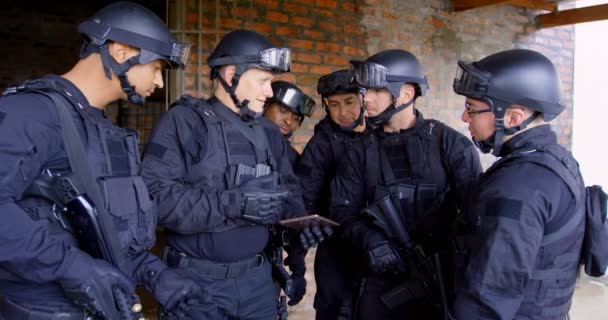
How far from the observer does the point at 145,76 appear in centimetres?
205

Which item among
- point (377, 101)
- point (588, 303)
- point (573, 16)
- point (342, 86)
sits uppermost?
point (573, 16)

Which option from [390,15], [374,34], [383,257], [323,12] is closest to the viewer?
[383,257]

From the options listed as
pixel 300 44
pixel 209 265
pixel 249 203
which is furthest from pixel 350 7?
pixel 209 265

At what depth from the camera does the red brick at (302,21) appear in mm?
4441

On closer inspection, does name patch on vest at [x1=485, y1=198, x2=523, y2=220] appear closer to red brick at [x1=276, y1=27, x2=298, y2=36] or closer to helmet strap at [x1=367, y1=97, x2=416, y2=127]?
helmet strap at [x1=367, y1=97, x2=416, y2=127]

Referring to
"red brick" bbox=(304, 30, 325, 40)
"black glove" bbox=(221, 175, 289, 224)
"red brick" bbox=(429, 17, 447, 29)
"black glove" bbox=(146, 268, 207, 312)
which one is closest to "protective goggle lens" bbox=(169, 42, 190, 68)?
"black glove" bbox=(221, 175, 289, 224)

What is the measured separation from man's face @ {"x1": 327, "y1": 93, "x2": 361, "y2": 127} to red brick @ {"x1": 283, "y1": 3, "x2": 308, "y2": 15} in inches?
50.4

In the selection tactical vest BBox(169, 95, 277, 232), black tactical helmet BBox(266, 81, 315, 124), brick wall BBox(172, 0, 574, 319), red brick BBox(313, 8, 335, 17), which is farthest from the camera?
red brick BBox(313, 8, 335, 17)

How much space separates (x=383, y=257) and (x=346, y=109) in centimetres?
122

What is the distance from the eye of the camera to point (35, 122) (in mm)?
1625

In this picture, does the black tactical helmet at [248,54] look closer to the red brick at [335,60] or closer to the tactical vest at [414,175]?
the tactical vest at [414,175]

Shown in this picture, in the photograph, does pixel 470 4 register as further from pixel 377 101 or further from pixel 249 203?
pixel 249 203

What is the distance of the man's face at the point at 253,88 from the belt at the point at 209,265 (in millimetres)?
743

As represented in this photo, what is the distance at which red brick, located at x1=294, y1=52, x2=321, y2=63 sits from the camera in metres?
4.48
